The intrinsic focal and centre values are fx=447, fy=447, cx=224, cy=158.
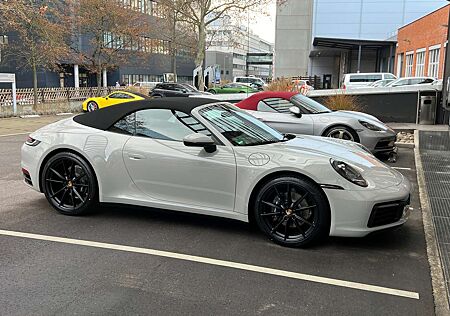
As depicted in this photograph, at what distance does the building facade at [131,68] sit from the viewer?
39.3 meters

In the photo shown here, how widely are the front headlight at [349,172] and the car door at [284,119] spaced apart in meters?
4.55

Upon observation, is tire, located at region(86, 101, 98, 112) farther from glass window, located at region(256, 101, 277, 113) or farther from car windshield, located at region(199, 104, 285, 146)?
car windshield, located at region(199, 104, 285, 146)

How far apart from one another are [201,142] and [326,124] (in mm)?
4988

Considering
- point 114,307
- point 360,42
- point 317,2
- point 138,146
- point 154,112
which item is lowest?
point 114,307

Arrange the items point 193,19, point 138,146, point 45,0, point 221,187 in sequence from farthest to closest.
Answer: point 193,19, point 45,0, point 138,146, point 221,187

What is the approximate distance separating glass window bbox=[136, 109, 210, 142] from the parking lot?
876 mm

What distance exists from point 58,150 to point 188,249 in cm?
211

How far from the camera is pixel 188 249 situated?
14.0 feet

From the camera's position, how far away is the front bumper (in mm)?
4117

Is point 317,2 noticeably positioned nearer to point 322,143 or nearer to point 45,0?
point 45,0

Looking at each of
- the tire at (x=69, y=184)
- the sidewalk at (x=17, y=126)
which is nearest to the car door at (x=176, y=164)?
the tire at (x=69, y=184)

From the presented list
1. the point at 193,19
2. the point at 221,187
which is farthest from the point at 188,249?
the point at 193,19

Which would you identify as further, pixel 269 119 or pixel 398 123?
pixel 398 123

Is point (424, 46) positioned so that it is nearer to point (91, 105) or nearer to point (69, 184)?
point (91, 105)
